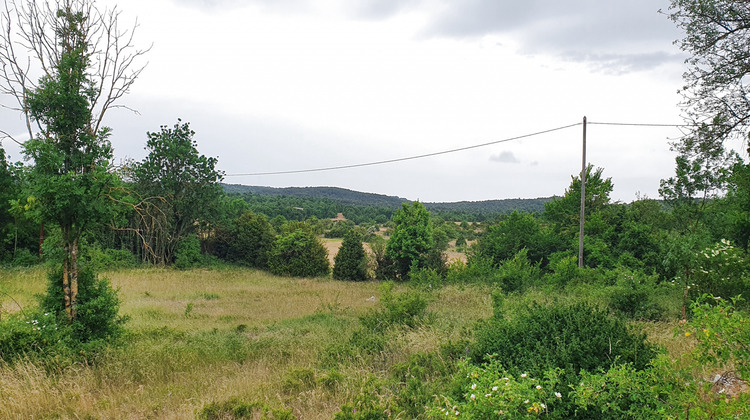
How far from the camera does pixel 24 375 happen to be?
223 inches

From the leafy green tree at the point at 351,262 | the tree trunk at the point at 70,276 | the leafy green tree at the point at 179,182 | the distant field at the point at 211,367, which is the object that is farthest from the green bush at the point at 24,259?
the tree trunk at the point at 70,276

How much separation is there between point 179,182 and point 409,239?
18792 mm

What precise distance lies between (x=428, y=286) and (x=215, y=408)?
12826 mm

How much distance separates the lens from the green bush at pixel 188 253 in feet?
96.9

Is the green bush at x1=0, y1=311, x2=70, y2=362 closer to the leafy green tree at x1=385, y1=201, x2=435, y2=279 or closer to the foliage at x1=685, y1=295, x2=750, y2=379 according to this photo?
the foliage at x1=685, y1=295, x2=750, y2=379

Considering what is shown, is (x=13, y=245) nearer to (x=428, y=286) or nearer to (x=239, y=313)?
(x=239, y=313)

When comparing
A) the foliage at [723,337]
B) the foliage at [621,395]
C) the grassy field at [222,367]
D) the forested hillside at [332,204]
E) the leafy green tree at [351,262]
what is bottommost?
the leafy green tree at [351,262]

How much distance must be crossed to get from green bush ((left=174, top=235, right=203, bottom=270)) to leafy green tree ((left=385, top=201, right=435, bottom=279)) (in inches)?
581

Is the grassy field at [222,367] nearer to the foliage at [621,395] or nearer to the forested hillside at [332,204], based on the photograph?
the foliage at [621,395]

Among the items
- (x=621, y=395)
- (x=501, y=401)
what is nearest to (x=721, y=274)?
(x=621, y=395)

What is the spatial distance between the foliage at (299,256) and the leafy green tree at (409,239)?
517 cm

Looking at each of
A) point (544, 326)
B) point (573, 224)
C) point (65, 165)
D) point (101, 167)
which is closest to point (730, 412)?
point (544, 326)

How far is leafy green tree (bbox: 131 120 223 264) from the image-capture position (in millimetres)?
31000

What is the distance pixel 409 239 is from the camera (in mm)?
26656
